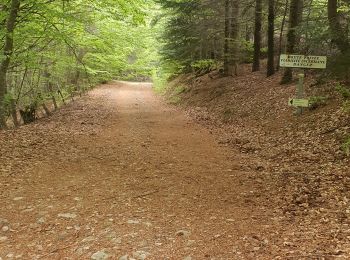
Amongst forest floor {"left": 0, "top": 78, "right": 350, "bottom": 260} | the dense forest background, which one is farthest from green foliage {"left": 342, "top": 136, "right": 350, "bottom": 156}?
the dense forest background

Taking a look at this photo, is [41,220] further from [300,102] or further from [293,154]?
[300,102]

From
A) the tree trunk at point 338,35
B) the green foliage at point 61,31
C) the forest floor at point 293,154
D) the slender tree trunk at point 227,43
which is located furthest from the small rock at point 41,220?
the slender tree trunk at point 227,43

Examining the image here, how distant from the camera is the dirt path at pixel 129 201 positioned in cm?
444

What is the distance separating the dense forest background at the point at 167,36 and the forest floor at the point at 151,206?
339cm

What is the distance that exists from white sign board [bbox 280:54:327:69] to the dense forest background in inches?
7.9

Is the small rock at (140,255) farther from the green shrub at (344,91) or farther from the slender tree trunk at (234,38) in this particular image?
the slender tree trunk at (234,38)

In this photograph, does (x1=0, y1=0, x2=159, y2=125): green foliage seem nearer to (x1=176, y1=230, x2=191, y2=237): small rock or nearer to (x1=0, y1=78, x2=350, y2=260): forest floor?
(x1=0, y1=78, x2=350, y2=260): forest floor

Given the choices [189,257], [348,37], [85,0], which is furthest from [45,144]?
[348,37]

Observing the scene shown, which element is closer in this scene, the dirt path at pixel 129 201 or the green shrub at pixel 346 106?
the dirt path at pixel 129 201

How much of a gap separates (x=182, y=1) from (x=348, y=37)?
9.61 meters

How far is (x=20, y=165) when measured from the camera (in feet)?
25.8

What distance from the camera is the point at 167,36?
69.9 feet

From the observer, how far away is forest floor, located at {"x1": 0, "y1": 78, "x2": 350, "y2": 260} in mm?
4344

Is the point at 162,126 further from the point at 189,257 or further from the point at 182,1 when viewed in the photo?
the point at 189,257
